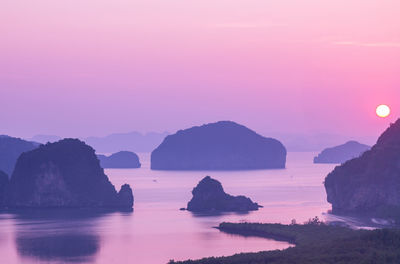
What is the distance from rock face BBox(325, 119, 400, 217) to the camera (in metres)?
170

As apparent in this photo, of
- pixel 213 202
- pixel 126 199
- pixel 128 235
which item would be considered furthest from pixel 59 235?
pixel 126 199

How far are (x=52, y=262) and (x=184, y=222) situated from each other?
47284mm

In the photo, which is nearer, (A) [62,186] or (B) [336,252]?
(B) [336,252]

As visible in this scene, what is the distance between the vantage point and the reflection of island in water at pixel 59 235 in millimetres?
127375

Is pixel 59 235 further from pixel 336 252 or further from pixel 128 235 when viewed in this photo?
pixel 336 252

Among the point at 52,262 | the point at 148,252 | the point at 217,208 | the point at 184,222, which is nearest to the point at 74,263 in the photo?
the point at 52,262

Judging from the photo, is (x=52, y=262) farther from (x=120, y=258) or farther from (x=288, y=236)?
(x=288, y=236)

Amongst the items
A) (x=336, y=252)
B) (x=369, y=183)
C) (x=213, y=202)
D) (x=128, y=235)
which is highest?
(x=369, y=183)

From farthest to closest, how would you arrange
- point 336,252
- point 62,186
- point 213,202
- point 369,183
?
point 62,186, point 213,202, point 369,183, point 336,252

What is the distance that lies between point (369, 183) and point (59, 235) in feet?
191

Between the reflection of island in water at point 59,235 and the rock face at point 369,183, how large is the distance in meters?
45.0

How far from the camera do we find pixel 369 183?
172 m

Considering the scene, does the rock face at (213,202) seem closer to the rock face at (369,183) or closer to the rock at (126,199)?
the rock at (126,199)

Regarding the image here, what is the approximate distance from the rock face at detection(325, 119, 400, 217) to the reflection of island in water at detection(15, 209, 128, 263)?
→ 45.0m
